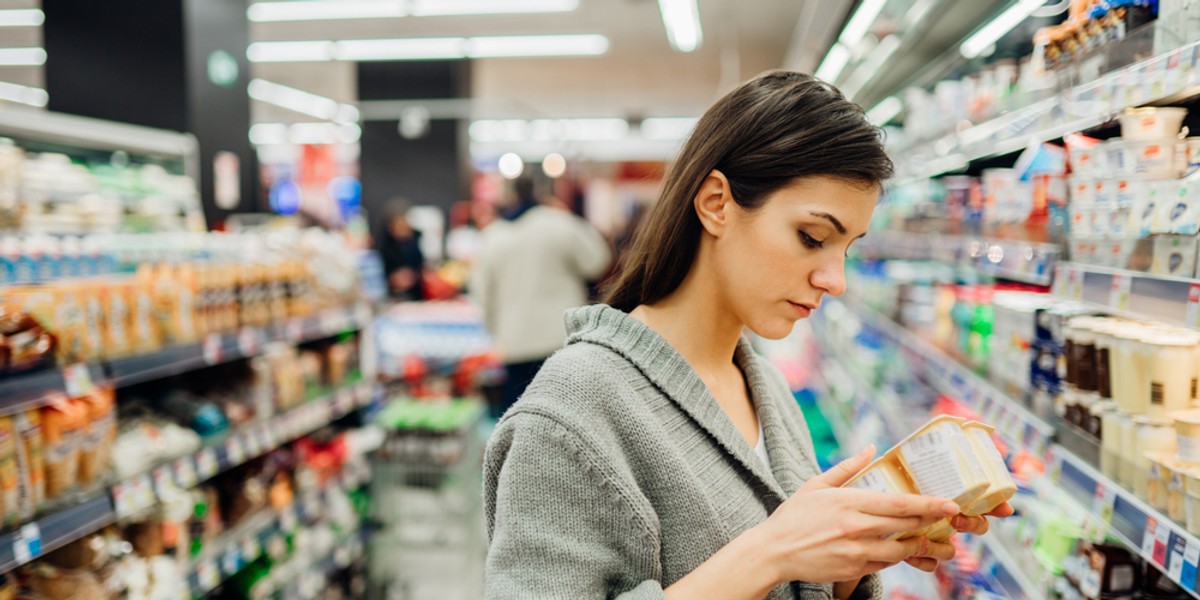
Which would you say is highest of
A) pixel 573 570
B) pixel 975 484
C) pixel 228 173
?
pixel 228 173

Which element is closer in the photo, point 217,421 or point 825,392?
point 217,421

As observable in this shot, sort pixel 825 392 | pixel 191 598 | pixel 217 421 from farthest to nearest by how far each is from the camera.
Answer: pixel 825 392
pixel 217 421
pixel 191 598

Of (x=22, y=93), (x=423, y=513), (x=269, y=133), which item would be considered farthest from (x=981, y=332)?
(x=269, y=133)

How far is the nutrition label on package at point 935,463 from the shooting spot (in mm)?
1073

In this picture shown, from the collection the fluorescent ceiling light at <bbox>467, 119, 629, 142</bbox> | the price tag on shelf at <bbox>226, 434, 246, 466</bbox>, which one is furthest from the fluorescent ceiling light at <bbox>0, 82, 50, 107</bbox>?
the price tag on shelf at <bbox>226, 434, 246, 466</bbox>

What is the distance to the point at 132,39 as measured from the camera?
408 centimetres

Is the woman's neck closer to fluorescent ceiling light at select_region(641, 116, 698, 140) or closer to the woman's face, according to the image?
the woman's face

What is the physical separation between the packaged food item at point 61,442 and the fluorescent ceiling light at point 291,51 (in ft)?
29.0

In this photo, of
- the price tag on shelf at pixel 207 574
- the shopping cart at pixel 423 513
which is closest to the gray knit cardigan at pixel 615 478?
the price tag on shelf at pixel 207 574

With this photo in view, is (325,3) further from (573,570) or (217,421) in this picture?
(573,570)

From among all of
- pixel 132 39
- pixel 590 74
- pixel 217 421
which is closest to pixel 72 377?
pixel 217 421

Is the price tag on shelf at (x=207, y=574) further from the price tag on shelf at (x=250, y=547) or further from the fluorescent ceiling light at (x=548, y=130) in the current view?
the fluorescent ceiling light at (x=548, y=130)

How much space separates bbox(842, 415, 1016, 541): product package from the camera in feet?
3.51

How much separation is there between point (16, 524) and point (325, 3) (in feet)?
23.9
